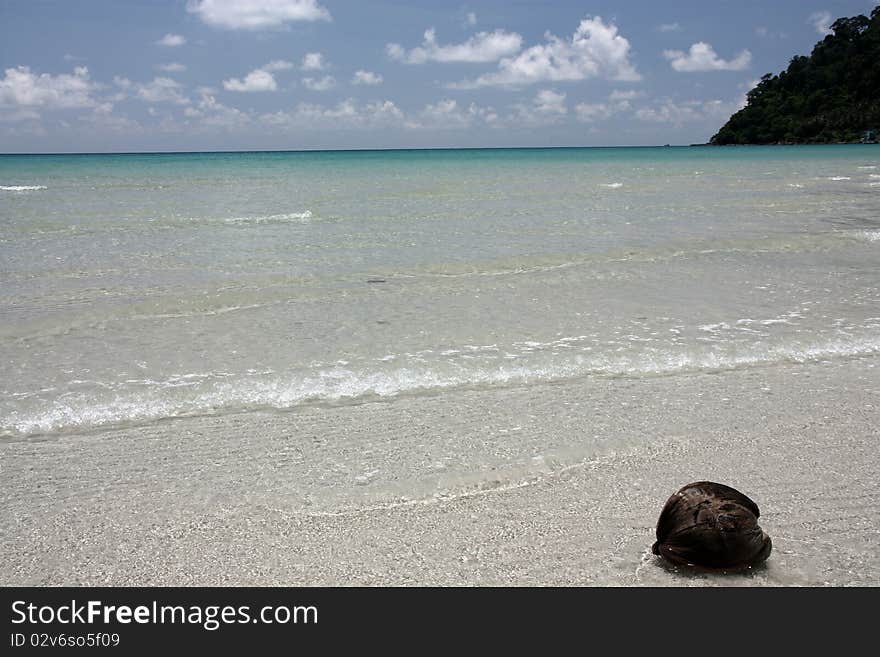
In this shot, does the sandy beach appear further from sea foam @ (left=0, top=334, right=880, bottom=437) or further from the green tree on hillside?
the green tree on hillside

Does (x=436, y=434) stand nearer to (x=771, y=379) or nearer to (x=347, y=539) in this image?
(x=347, y=539)

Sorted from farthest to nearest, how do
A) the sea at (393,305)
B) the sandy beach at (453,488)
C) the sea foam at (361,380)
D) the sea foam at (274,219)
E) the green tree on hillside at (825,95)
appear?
the green tree on hillside at (825,95)
the sea foam at (274,219)
the sea at (393,305)
the sea foam at (361,380)
the sandy beach at (453,488)

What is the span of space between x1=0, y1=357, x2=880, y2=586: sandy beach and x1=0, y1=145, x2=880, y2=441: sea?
1.48 ft

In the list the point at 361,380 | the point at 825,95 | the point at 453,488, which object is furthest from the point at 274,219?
the point at 825,95

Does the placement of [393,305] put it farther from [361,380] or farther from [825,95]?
[825,95]

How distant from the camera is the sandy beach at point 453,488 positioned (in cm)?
306

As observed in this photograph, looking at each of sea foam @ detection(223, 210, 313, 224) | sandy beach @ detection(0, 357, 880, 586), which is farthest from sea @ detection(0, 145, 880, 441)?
sandy beach @ detection(0, 357, 880, 586)

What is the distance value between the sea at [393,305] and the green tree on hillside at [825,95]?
8919cm

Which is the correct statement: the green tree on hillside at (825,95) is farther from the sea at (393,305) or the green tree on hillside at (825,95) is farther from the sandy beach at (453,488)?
Answer: the sandy beach at (453,488)

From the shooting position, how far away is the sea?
543cm

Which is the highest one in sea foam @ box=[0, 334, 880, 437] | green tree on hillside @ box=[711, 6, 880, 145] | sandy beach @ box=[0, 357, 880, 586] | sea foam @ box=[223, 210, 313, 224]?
green tree on hillside @ box=[711, 6, 880, 145]

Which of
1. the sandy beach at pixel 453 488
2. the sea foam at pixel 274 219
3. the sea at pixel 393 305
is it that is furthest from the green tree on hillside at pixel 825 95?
the sandy beach at pixel 453 488

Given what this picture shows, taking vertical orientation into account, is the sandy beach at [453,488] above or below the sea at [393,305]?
below
